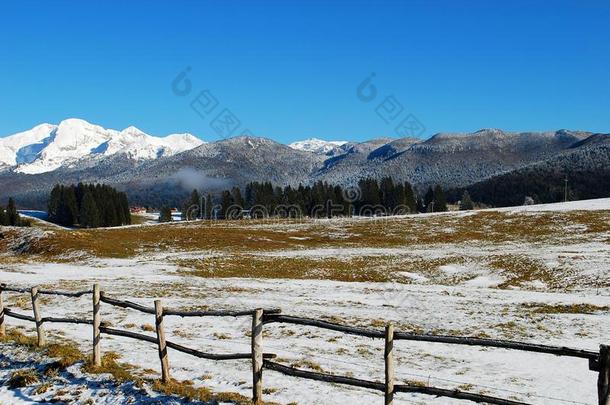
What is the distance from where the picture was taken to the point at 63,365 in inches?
598

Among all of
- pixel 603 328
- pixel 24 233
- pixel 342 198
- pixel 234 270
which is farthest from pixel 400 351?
pixel 342 198

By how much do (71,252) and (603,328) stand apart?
52249 mm

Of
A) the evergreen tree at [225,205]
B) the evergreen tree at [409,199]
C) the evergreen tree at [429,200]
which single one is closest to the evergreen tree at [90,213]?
the evergreen tree at [225,205]

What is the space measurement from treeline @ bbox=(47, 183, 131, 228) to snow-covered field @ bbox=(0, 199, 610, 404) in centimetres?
9169

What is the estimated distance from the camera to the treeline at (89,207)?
15024cm

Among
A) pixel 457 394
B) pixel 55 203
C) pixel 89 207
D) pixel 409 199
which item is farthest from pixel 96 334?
pixel 55 203

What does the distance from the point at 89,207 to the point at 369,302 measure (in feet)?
455

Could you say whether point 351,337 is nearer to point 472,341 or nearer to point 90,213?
point 472,341

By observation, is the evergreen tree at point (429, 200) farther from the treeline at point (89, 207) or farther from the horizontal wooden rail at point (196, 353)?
the horizontal wooden rail at point (196, 353)

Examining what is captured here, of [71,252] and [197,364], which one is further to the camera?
[71,252]

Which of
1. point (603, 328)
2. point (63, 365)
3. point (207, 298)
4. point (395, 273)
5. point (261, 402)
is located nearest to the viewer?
point (261, 402)

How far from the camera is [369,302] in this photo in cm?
2941

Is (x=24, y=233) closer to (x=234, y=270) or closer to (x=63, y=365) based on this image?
(x=234, y=270)

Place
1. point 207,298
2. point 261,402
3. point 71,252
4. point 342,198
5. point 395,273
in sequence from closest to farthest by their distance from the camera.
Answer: point 261,402
point 207,298
point 395,273
point 71,252
point 342,198
